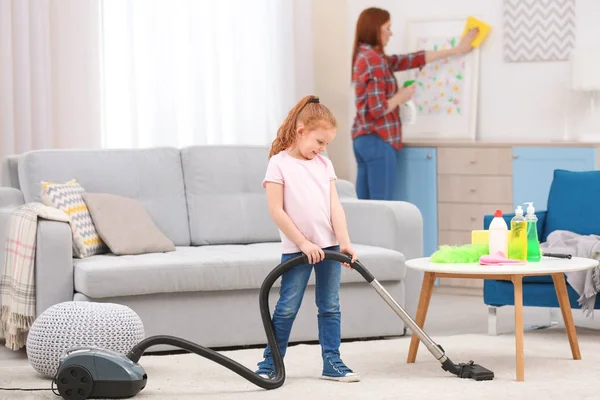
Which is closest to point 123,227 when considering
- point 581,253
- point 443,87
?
point 581,253

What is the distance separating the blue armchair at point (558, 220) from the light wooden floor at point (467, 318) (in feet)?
0.89

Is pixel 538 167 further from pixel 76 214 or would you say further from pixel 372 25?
pixel 76 214

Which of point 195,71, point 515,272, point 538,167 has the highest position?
point 195,71

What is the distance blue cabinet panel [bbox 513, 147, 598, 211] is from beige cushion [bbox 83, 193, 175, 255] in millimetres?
2264

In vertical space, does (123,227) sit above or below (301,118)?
below

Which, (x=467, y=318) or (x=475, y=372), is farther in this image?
(x=467, y=318)

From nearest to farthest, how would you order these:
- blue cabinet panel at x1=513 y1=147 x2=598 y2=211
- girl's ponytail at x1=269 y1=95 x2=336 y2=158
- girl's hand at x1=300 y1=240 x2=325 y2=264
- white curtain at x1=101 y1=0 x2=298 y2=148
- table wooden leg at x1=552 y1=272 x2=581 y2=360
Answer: girl's hand at x1=300 y1=240 x2=325 y2=264 → girl's ponytail at x1=269 y1=95 x2=336 y2=158 → table wooden leg at x1=552 y1=272 x2=581 y2=360 → blue cabinet panel at x1=513 y1=147 x2=598 y2=211 → white curtain at x1=101 y1=0 x2=298 y2=148

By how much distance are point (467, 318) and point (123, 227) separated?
1.83 m

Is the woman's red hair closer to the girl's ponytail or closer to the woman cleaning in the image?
the woman cleaning

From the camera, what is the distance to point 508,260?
3.78 m

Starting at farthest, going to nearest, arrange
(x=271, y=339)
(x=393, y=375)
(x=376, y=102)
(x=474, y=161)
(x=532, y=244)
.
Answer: (x=376, y=102) → (x=474, y=161) → (x=532, y=244) → (x=393, y=375) → (x=271, y=339)

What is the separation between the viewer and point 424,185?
645 centimetres

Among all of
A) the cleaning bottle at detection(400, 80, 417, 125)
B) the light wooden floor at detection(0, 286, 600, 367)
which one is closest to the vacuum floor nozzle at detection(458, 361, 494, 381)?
the light wooden floor at detection(0, 286, 600, 367)

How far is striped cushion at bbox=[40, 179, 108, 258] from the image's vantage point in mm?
4441
